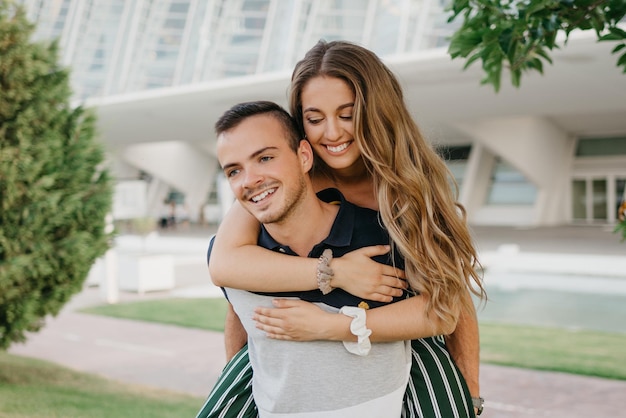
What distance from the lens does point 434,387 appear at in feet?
6.56

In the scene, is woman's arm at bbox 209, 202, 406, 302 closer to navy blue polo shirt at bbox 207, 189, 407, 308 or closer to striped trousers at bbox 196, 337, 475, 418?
navy blue polo shirt at bbox 207, 189, 407, 308

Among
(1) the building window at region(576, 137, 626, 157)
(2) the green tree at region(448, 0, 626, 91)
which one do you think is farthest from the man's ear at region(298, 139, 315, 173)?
(1) the building window at region(576, 137, 626, 157)

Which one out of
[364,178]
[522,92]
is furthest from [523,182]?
[364,178]

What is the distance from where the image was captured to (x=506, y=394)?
6.17 metres

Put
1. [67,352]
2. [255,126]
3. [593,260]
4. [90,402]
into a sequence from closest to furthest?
[255,126]
[90,402]
[67,352]
[593,260]

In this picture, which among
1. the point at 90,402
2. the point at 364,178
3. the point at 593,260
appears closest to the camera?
the point at 364,178

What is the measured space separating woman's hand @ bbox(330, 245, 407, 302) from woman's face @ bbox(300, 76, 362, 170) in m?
0.33

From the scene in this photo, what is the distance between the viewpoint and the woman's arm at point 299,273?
6.16 feet

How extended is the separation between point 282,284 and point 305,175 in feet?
1.12

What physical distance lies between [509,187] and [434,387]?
30707 mm

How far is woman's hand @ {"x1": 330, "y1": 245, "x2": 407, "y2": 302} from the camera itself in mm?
1882

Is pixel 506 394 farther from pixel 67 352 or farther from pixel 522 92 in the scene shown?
pixel 522 92

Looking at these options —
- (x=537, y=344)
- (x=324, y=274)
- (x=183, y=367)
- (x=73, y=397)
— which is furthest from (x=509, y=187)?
(x=324, y=274)

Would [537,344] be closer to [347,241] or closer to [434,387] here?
[434,387]
